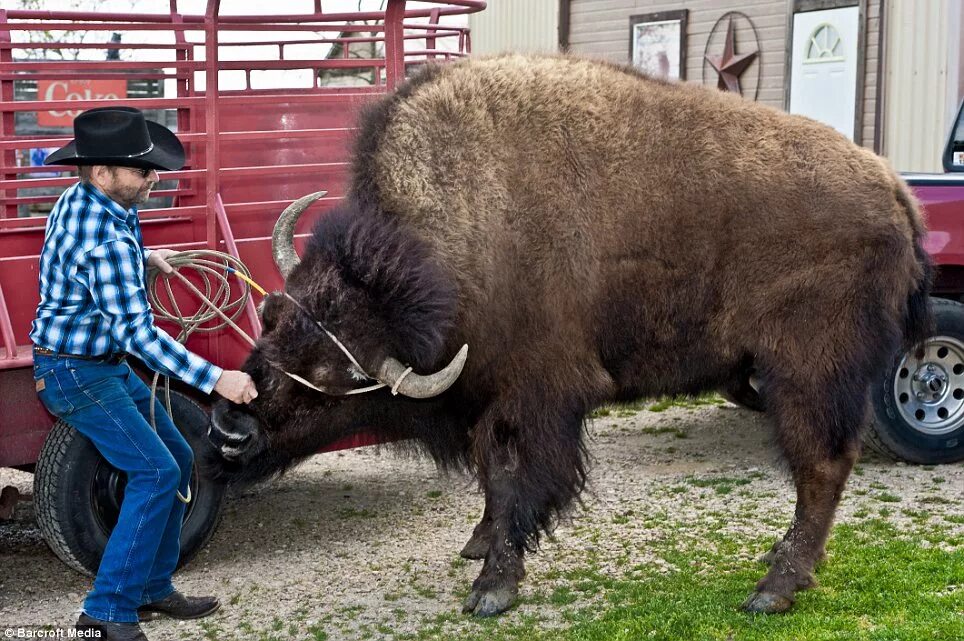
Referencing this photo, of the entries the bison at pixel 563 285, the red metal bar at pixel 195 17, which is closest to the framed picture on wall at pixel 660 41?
the red metal bar at pixel 195 17

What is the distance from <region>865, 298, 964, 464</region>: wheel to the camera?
22.4 feet

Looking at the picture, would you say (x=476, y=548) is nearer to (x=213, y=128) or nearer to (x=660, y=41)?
(x=213, y=128)

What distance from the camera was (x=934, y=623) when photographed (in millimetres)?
4336

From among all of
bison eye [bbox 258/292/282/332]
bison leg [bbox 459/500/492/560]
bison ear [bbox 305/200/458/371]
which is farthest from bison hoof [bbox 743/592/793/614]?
bison eye [bbox 258/292/282/332]

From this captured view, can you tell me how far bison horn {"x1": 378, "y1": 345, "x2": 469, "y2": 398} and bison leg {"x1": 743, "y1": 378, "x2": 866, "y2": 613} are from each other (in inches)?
56.2

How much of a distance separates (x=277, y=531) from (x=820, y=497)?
2789 mm

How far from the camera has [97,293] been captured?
4.18m

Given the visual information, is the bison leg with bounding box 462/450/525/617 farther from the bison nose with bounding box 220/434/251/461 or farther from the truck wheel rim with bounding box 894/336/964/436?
the truck wheel rim with bounding box 894/336/964/436

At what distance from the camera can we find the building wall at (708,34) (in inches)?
430

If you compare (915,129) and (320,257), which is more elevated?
(915,129)

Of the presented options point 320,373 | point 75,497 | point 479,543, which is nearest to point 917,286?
point 479,543

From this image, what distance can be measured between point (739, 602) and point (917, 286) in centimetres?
166

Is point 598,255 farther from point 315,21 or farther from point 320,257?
point 315,21

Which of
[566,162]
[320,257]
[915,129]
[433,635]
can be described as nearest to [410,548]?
[433,635]
